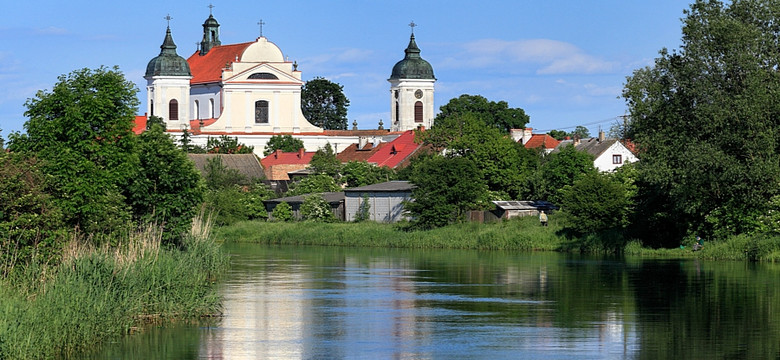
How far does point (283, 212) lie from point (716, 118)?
3498cm

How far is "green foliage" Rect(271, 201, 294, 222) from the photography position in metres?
75.0

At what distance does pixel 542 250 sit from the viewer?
55281 millimetres

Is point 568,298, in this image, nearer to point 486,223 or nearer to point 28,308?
point 28,308

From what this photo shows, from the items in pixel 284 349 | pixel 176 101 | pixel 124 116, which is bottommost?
pixel 284 349

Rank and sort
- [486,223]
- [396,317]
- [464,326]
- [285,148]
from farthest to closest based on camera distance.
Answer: [285,148]
[486,223]
[396,317]
[464,326]

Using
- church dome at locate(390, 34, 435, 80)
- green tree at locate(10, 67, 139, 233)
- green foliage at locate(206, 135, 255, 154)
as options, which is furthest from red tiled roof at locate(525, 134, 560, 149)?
green tree at locate(10, 67, 139, 233)

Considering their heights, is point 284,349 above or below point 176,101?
below

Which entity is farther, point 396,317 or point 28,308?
point 396,317

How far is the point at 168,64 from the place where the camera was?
134m

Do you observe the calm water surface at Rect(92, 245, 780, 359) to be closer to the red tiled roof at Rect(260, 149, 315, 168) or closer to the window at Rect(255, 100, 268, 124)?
the red tiled roof at Rect(260, 149, 315, 168)

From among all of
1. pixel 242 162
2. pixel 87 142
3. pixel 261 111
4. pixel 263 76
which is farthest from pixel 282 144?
pixel 87 142

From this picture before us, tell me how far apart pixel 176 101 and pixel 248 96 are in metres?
7.43

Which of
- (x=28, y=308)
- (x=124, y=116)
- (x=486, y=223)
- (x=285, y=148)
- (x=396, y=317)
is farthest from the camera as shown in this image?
(x=285, y=148)


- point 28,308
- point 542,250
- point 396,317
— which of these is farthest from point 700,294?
point 542,250
